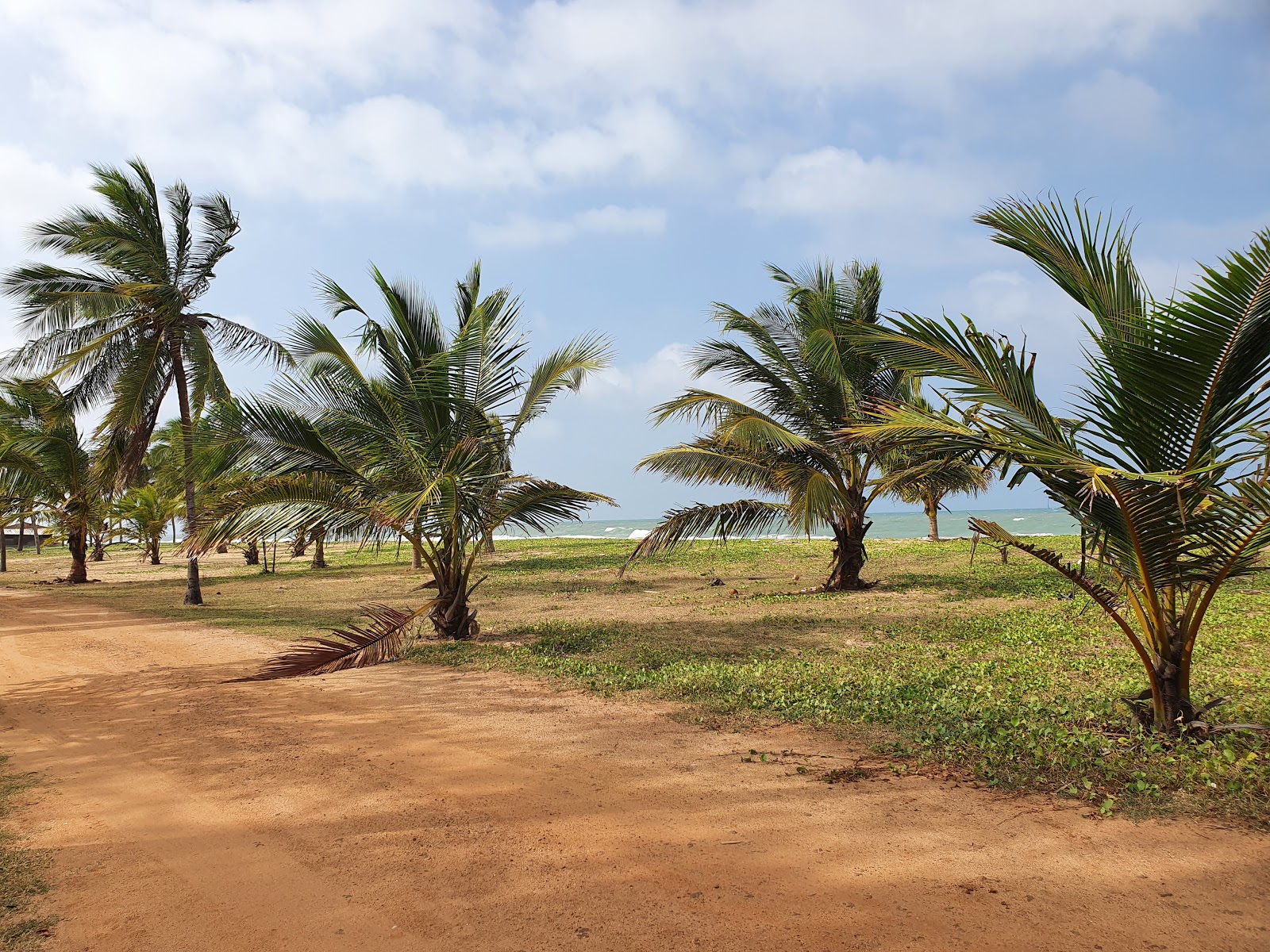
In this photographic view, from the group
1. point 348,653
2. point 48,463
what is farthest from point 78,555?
point 348,653

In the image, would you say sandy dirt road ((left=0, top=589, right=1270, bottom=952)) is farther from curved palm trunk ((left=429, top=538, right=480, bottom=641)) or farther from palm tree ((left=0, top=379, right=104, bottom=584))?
palm tree ((left=0, top=379, right=104, bottom=584))

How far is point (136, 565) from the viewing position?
29406mm

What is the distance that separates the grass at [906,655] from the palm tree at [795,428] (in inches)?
51.2

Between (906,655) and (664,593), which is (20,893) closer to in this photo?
(906,655)

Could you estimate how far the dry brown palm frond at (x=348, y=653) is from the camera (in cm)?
752

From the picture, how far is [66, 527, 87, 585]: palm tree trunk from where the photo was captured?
2120cm

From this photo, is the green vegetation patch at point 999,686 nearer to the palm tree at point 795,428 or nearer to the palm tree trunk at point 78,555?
the palm tree at point 795,428

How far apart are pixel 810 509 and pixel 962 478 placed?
9.44 feet

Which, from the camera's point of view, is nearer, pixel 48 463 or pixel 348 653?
pixel 348 653

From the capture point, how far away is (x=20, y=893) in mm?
3318

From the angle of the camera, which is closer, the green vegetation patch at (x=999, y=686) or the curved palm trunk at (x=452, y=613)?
the green vegetation patch at (x=999, y=686)

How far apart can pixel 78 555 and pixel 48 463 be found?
132 inches

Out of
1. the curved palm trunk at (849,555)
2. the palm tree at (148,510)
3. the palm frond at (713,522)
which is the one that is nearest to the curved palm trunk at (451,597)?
the palm frond at (713,522)

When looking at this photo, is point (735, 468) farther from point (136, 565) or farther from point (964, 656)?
point (136, 565)
